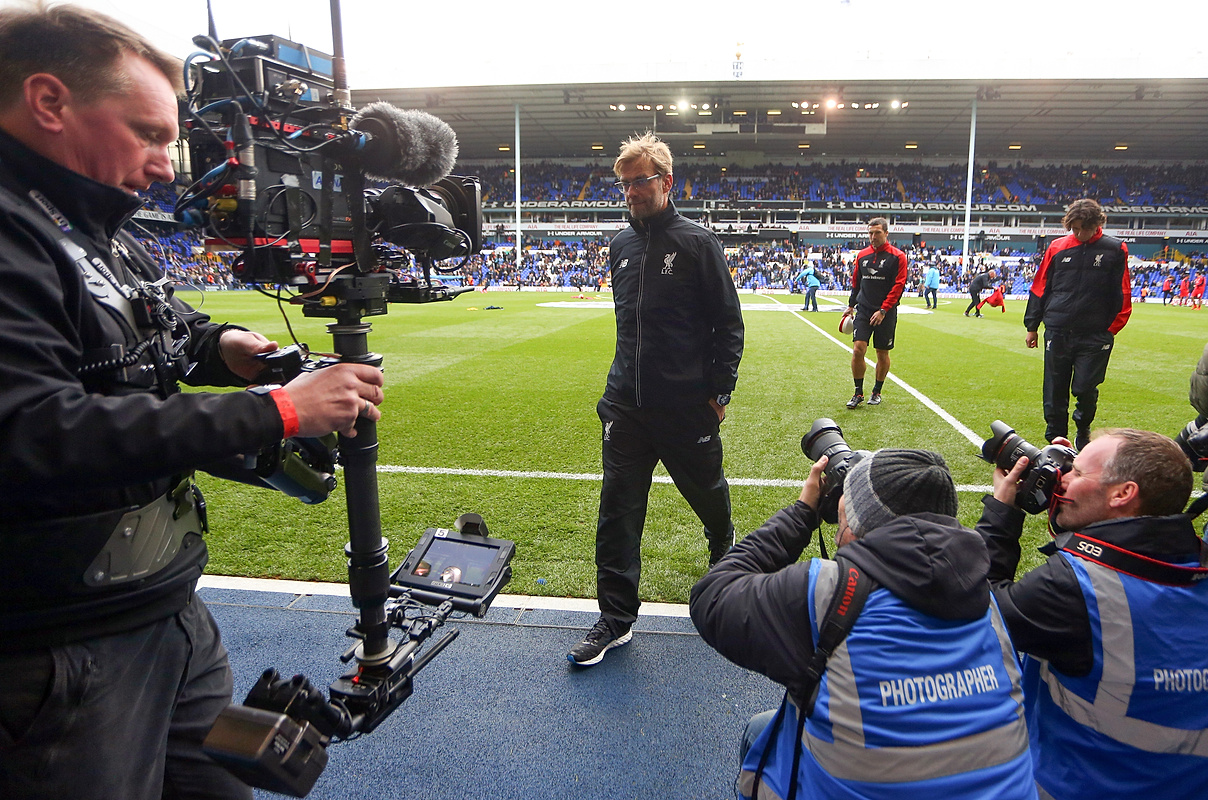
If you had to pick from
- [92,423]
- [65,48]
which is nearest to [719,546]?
[92,423]

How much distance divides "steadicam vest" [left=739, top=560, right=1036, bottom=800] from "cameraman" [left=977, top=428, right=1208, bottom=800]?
45 cm

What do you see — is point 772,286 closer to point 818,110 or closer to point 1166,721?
point 818,110

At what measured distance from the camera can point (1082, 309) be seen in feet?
19.2

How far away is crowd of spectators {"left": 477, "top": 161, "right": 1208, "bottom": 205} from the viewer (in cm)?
5075

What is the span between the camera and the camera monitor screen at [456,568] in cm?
219

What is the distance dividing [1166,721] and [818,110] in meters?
48.4

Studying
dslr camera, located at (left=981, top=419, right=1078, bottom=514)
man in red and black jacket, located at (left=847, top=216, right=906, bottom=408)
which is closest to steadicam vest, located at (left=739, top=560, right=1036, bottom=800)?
dslr camera, located at (left=981, top=419, right=1078, bottom=514)

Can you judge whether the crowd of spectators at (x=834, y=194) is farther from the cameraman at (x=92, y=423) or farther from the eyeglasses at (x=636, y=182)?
the cameraman at (x=92, y=423)

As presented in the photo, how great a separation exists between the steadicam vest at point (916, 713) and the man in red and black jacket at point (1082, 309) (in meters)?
5.67

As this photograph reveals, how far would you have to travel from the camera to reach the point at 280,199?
58.8 inches

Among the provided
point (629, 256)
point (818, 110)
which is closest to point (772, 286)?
point (818, 110)

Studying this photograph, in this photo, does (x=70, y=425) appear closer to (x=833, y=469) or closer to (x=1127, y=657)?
(x=833, y=469)

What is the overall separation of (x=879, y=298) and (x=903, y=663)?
747 centimetres

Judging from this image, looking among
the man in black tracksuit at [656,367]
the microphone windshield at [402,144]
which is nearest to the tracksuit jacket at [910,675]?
the microphone windshield at [402,144]
